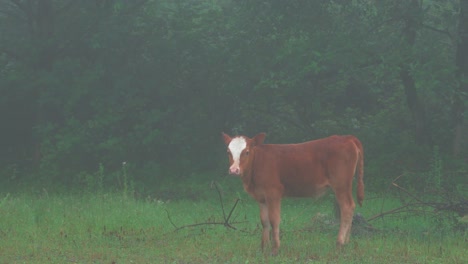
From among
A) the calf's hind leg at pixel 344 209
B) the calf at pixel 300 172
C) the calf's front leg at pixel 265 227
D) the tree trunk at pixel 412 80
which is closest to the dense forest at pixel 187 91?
the tree trunk at pixel 412 80

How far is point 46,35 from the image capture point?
2528 centimetres

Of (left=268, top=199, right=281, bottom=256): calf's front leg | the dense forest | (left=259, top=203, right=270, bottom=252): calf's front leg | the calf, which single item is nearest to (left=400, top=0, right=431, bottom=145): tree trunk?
the dense forest

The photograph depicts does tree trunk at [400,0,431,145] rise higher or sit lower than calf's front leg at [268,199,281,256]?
higher

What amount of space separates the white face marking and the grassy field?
49.8 inches

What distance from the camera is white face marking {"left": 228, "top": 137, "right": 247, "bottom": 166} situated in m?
10.5

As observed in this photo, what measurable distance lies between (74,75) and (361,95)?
9.12 meters

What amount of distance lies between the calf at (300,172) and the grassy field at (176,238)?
A: 561mm

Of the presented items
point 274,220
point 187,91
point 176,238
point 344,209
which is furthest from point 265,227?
point 187,91

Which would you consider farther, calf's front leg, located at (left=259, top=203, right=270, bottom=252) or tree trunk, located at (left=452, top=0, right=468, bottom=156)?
tree trunk, located at (left=452, top=0, right=468, bottom=156)

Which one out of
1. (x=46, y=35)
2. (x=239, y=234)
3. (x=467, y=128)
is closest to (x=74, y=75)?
(x=46, y=35)

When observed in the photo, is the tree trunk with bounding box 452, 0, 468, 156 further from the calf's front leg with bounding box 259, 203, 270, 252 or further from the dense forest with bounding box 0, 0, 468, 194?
the calf's front leg with bounding box 259, 203, 270, 252

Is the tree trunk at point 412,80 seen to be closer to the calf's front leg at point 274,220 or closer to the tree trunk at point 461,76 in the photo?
the tree trunk at point 461,76

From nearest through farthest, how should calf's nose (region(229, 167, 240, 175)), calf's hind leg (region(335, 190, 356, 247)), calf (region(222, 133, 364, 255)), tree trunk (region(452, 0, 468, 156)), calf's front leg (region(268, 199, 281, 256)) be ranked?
Result: calf's nose (region(229, 167, 240, 175)) → calf's front leg (region(268, 199, 281, 256)) → calf (region(222, 133, 364, 255)) → calf's hind leg (region(335, 190, 356, 247)) → tree trunk (region(452, 0, 468, 156))

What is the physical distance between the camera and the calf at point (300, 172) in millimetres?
10930
